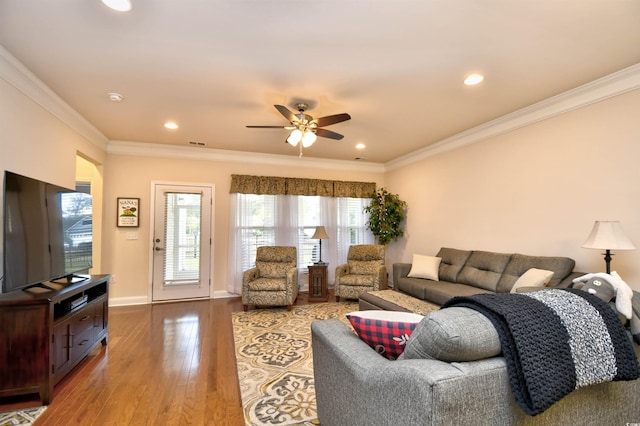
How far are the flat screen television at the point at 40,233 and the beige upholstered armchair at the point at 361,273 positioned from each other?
3.28m

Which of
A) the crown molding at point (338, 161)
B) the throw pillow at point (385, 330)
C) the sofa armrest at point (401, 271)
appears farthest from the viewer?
the sofa armrest at point (401, 271)

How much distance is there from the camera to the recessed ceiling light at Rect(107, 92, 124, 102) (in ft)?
9.75

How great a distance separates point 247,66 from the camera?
248 centimetres

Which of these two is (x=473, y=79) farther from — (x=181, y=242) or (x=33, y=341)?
(x=181, y=242)

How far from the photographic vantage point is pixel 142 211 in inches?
186

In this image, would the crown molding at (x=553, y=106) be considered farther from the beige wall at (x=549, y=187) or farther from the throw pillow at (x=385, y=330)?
the throw pillow at (x=385, y=330)

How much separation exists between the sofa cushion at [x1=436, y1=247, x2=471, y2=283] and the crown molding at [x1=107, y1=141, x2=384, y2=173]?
252cm

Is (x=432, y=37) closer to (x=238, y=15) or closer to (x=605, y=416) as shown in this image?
(x=238, y=15)

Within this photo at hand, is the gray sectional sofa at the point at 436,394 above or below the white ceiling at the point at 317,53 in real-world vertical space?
below

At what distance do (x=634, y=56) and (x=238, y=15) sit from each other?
308cm

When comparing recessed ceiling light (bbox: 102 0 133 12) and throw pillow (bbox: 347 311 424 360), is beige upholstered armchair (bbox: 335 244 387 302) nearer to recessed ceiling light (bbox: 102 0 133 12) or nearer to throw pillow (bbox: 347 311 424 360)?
throw pillow (bbox: 347 311 424 360)

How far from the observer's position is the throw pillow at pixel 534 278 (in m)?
2.82

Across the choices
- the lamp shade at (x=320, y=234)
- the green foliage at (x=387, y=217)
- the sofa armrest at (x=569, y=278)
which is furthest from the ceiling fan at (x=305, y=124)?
the green foliage at (x=387, y=217)

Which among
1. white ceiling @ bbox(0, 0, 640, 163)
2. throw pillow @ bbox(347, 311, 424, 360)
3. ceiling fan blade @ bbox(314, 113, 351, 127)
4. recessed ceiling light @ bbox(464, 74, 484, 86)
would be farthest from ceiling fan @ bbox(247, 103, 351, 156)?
throw pillow @ bbox(347, 311, 424, 360)
